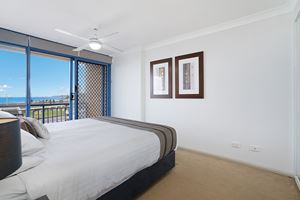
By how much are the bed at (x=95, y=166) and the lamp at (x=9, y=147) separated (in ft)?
1.40

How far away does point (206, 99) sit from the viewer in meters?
2.94

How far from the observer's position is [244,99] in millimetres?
2500

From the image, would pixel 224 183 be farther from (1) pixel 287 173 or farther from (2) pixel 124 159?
(2) pixel 124 159

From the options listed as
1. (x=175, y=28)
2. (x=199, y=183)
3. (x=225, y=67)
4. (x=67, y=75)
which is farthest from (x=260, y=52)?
(x=67, y=75)

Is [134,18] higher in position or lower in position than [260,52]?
higher

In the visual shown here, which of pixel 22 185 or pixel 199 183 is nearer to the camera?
pixel 22 185

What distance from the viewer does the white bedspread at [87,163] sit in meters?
0.97

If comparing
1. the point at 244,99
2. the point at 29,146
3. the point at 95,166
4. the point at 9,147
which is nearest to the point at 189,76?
the point at 244,99

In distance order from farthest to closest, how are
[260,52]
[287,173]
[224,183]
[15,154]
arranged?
[260,52] < [287,173] < [224,183] < [15,154]

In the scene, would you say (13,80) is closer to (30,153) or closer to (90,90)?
(90,90)

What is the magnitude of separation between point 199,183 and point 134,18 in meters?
2.66

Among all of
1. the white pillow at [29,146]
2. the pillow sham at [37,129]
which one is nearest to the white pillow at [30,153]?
the white pillow at [29,146]

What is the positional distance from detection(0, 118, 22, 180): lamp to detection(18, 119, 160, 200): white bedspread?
0.43 m

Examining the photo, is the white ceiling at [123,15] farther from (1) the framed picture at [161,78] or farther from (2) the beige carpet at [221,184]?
(2) the beige carpet at [221,184]
